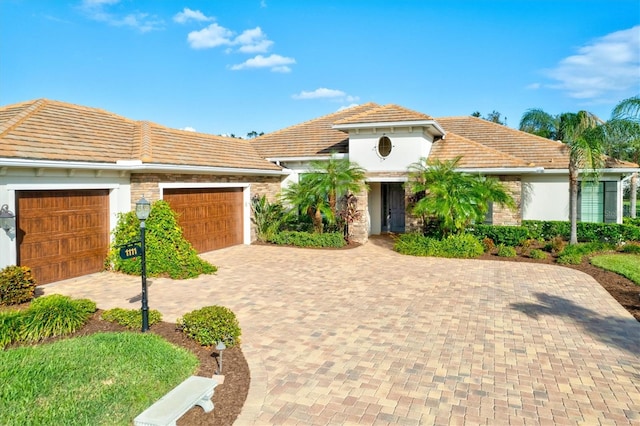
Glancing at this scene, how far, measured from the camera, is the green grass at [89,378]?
4.37 m

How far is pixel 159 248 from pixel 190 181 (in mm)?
3479

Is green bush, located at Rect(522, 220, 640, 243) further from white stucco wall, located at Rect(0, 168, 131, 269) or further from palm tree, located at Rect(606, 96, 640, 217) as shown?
white stucco wall, located at Rect(0, 168, 131, 269)

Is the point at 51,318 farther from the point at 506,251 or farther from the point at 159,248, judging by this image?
the point at 506,251

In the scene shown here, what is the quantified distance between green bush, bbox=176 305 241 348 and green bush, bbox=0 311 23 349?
8.52 feet

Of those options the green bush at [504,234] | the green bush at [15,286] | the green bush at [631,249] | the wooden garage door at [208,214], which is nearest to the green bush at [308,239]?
the wooden garage door at [208,214]

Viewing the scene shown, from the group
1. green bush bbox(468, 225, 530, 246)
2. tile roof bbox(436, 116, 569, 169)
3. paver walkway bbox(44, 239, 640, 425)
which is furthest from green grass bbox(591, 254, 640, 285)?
tile roof bbox(436, 116, 569, 169)

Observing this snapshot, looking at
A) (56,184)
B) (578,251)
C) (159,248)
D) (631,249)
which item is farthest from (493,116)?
(56,184)

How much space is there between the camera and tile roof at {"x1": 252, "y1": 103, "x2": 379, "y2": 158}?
20.3 meters

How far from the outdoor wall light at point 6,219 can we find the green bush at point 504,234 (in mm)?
15224

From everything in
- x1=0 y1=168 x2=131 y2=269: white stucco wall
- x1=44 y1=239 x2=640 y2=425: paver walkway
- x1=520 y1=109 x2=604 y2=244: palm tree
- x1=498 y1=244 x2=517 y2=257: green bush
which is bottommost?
x1=44 y1=239 x2=640 y2=425: paver walkway

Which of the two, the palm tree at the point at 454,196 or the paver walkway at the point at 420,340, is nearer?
the paver walkway at the point at 420,340

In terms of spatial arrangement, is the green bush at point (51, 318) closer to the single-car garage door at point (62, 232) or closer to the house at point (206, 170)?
the house at point (206, 170)

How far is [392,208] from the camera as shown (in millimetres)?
21594

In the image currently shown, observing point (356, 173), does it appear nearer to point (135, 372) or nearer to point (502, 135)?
point (502, 135)
